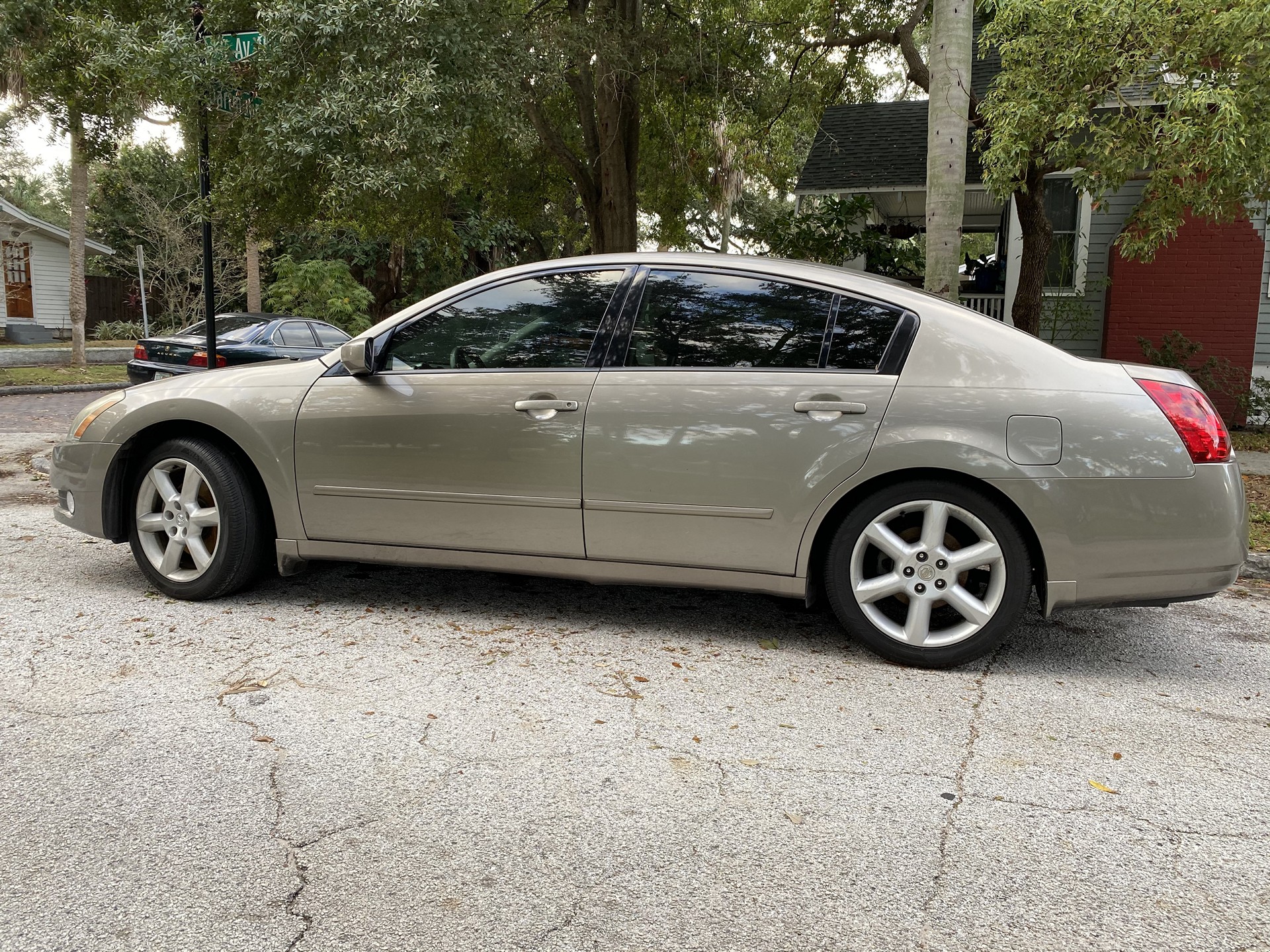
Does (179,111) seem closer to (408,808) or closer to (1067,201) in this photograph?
(408,808)

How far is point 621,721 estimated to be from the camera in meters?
3.42

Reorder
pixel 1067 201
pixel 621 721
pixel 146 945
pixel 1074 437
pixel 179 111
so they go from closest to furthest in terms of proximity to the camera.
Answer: pixel 146 945, pixel 621 721, pixel 1074 437, pixel 179 111, pixel 1067 201

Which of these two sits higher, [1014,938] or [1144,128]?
[1144,128]

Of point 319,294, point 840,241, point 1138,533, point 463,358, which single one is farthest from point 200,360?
point 319,294

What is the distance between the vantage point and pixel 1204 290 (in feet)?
41.3

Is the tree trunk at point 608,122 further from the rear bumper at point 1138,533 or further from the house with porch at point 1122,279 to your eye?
the rear bumper at point 1138,533

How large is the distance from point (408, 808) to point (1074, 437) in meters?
2.72

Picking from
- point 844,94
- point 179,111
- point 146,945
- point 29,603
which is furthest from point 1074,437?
point 844,94

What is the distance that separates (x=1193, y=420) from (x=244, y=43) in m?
6.37

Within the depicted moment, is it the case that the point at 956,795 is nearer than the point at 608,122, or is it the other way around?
the point at 956,795

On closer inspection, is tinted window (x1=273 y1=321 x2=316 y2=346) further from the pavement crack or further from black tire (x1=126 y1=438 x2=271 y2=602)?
the pavement crack

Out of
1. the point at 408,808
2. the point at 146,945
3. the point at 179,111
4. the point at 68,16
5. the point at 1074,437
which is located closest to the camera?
the point at 146,945

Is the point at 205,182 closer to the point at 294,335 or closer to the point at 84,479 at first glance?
the point at 84,479

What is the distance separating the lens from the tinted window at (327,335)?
15.3 m
